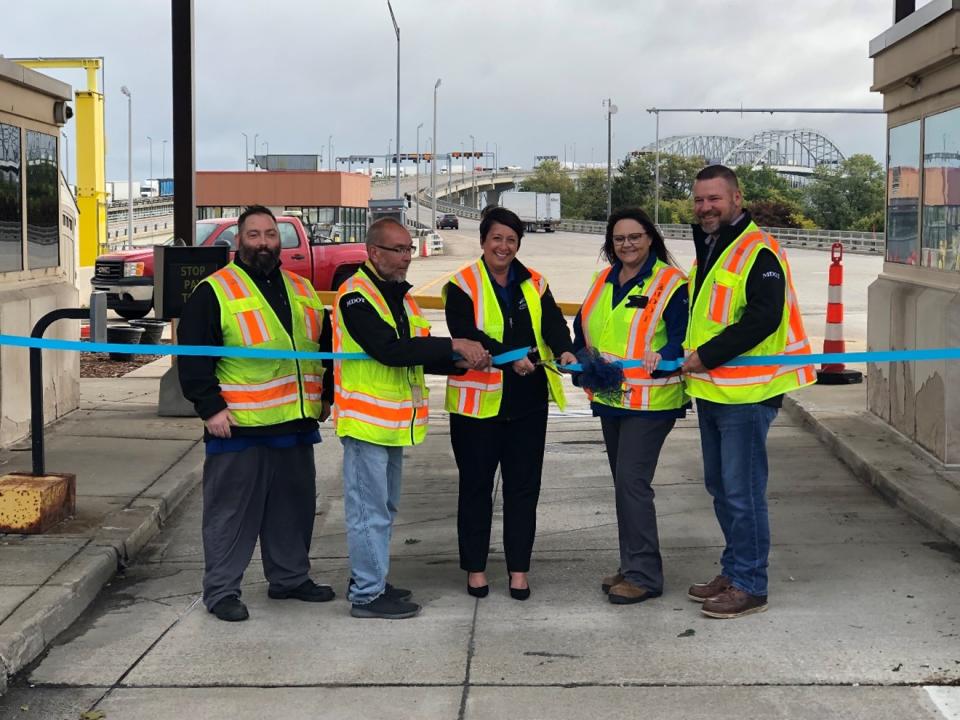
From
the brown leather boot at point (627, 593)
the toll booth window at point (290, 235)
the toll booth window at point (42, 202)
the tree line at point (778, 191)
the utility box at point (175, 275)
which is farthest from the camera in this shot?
the tree line at point (778, 191)

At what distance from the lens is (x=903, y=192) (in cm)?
1057

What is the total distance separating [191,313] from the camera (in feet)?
20.2

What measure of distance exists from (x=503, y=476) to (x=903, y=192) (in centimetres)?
559

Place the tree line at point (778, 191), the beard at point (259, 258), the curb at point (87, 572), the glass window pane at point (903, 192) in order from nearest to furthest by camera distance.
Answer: the curb at point (87, 572) < the beard at point (259, 258) < the glass window pane at point (903, 192) < the tree line at point (778, 191)

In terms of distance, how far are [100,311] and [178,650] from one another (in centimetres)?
251

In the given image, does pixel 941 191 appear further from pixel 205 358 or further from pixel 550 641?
pixel 205 358

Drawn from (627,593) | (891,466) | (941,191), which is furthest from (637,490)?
(941,191)

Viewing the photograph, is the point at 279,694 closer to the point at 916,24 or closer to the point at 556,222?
the point at 916,24

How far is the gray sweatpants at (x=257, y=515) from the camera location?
6262mm

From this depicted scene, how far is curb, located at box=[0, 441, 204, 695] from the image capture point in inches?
220

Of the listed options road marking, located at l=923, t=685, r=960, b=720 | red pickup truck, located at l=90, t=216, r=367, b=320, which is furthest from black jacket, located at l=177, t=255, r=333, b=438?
red pickup truck, located at l=90, t=216, r=367, b=320

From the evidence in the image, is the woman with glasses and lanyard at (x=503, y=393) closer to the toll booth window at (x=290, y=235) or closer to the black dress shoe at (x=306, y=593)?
the black dress shoe at (x=306, y=593)

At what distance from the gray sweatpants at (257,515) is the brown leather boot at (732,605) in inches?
76.7

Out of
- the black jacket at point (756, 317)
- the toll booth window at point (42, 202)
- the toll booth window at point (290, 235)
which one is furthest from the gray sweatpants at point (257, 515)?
the toll booth window at point (290, 235)
